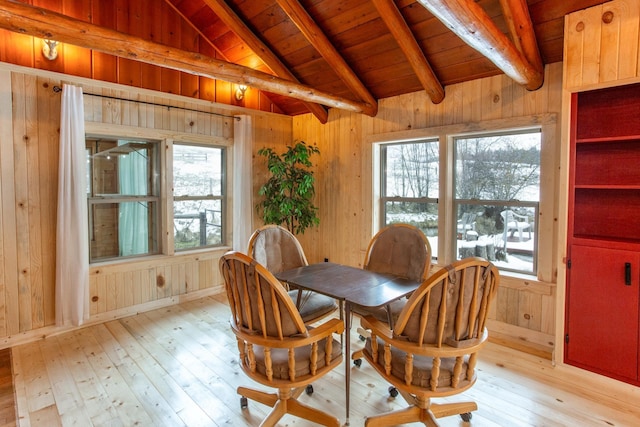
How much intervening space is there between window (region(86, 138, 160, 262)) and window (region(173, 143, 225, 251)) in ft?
0.77

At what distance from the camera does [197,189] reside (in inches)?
167

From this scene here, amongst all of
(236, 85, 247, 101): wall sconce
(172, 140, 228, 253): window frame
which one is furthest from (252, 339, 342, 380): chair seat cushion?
(236, 85, 247, 101): wall sconce

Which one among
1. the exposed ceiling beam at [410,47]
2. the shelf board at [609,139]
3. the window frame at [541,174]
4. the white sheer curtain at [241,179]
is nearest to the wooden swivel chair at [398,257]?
the window frame at [541,174]

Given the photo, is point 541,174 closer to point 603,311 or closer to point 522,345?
point 603,311

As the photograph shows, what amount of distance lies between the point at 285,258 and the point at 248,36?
8.24 ft

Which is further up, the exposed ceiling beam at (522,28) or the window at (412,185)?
the exposed ceiling beam at (522,28)

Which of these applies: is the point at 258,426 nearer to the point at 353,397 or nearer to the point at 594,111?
the point at 353,397

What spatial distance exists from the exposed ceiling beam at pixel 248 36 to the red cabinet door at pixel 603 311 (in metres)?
3.38

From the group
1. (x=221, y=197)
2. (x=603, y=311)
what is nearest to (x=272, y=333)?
(x=603, y=311)

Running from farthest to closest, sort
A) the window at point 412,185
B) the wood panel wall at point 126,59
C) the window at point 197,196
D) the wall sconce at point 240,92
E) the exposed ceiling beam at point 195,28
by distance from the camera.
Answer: the wall sconce at point 240,92, the window at point 197,196, the exposed ceiling beam at point 195,28, the window at point 412,185, the wood panel wall at point 126,59

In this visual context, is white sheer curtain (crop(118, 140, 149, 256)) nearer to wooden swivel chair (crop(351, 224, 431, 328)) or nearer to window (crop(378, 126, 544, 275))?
wooden swivel chair (crop(351, 224, 431, 328))

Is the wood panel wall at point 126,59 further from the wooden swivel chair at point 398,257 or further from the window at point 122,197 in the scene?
the wooden swivel chair at point 398,257

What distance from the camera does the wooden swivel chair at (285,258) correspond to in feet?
8.41

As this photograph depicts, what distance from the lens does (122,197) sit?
12.0ft
